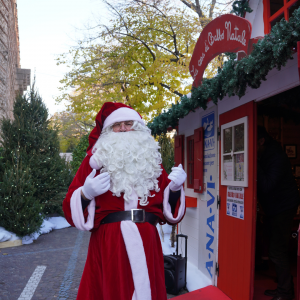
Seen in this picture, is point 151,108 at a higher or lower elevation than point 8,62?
lower

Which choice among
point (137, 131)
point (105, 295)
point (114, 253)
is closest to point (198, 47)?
point (137, 131)

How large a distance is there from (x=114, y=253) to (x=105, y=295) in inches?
11.3

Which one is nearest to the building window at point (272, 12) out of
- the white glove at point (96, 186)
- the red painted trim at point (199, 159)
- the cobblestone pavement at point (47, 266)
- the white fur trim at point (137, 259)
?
the red painted trim at point (199, 159)

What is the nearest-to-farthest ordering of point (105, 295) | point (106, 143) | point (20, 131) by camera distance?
1. point (105, 295)
2. point (106, 143)
3. point (20, 131)

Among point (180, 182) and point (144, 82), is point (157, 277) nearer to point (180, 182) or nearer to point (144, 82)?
point (180, 182)

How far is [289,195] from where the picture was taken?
356cm

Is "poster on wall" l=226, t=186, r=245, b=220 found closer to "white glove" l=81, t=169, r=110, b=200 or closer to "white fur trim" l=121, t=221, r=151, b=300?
Answer: "white fur trim" l=121, t=221, r=151, b=300

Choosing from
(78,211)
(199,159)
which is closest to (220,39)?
(199,159)

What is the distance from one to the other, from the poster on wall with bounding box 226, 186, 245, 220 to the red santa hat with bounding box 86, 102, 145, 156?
4.97ft

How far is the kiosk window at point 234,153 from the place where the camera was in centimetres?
340

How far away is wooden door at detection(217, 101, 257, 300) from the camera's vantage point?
3.26m

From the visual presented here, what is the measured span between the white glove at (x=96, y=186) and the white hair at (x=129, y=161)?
15 cm

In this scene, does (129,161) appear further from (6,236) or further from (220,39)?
(6,236)

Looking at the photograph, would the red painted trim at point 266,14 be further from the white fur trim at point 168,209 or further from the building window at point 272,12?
the white fur trim at point 168,209
